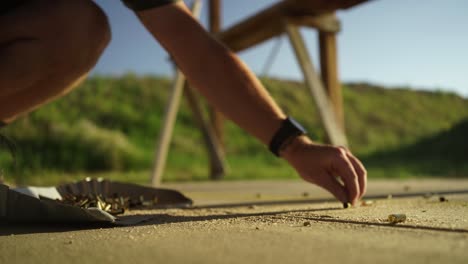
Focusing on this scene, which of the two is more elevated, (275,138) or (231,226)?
(275,138)

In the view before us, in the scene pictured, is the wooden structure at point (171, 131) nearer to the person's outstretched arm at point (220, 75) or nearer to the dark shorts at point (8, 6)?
the dark shorts at point (8, 6)

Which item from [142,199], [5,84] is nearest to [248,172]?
[142,199]

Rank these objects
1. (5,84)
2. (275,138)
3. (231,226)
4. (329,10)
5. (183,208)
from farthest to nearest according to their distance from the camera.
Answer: (329,10) → (183,208) → (5,84) → (275,138) → (231,226)

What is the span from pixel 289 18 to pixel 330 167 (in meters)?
1.69

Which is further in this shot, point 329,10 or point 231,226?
point 329,10

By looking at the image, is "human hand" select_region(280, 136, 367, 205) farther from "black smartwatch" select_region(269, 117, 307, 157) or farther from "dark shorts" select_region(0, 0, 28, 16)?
"dark shorts" select_region(0, 0, 28, 16)

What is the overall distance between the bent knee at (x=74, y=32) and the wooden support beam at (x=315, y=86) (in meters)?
1.30

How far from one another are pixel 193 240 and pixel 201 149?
5731 mm

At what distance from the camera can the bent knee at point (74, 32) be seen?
1.50 m

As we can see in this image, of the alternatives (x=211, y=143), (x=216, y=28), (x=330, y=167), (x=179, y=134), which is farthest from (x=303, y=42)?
(x=179, y=134)

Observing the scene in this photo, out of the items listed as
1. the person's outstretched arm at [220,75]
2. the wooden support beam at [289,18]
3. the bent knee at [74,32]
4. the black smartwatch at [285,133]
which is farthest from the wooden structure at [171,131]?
the black smartwatch at [285,133]

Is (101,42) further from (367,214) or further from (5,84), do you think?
(367,214)

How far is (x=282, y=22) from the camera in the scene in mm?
2727

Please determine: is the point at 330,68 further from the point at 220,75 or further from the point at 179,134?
the point at 179,134
